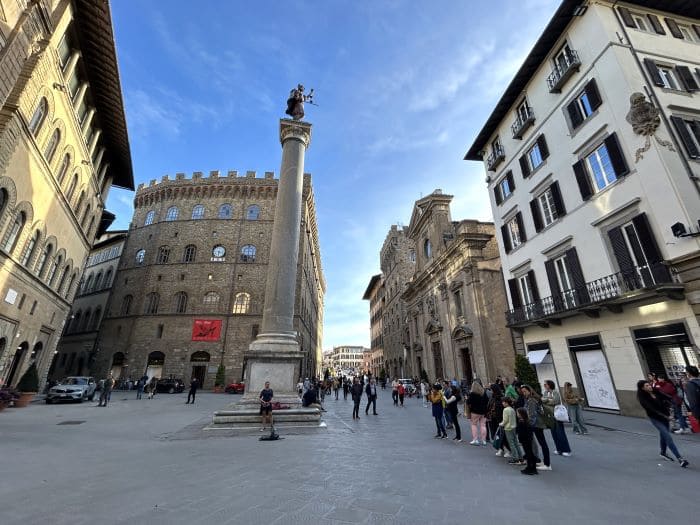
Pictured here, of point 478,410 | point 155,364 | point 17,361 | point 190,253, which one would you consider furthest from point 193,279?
point 478,410

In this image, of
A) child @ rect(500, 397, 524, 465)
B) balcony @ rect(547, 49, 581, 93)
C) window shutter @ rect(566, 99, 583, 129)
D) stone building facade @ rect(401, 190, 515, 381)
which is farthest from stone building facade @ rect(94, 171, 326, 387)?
child @ rect(500, 397, 524, 465)

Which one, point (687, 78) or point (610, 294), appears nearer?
point (610, 294)

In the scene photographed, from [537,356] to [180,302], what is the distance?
3340 centimetres

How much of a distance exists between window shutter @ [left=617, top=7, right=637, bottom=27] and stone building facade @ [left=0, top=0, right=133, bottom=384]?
24.1 metres

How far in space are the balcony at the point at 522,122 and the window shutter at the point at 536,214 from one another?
4097 mm

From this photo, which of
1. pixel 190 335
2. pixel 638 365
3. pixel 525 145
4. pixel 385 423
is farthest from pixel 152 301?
pixel 638 365

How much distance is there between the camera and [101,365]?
1335 inches

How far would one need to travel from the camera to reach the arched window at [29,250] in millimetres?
17672

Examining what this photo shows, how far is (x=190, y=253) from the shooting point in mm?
37188

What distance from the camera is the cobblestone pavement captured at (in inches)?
155

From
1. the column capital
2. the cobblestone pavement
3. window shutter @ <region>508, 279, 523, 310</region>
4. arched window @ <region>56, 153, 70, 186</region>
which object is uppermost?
arched window @ <region>56, 153, 70, 186</region>

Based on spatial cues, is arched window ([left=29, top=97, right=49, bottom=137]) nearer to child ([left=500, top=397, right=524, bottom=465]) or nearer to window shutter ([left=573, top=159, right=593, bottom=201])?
child ([left=500, top=397, right=524, bottom=465])

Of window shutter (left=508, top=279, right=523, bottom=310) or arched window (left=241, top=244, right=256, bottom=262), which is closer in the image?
window shutter (left=508, top=279, right=523, bottom=310)

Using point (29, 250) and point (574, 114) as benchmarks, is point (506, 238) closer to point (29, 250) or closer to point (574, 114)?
point (574, 114)
